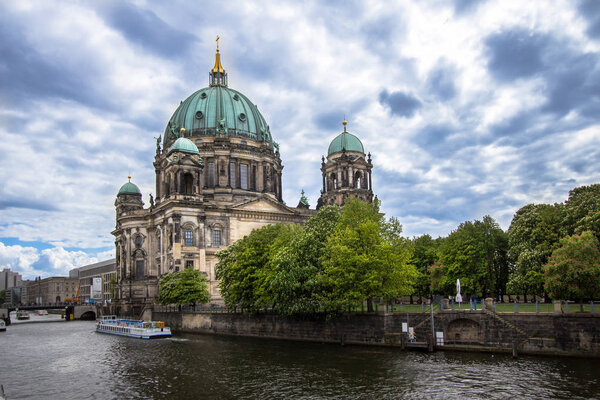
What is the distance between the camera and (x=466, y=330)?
46.8m

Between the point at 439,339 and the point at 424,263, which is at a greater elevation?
the point at 424,263

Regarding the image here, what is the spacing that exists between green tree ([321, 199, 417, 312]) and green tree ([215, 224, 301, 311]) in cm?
985

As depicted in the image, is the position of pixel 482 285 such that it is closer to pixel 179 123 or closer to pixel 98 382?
pixel 98 382

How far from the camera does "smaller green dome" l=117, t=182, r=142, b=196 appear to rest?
397ft

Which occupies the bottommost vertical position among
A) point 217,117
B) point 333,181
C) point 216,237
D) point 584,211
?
point 584,211

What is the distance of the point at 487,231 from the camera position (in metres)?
68.3

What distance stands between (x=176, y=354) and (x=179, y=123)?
6519 centimetres

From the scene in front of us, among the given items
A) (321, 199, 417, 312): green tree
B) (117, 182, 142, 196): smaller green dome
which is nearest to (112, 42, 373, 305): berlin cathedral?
(117, 182, 142, 196): smaller green dome

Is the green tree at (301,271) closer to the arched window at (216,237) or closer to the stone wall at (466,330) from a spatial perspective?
the stone wall at (466,330)

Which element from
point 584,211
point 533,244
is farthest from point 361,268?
point 584,211

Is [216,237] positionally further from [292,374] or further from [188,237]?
[292,374]

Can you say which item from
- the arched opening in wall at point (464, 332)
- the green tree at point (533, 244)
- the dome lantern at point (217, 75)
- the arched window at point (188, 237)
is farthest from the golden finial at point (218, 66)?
the arched opening in wall at point (464, 332)

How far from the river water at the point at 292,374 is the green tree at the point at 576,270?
7415 mm

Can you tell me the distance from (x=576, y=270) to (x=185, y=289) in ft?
169
